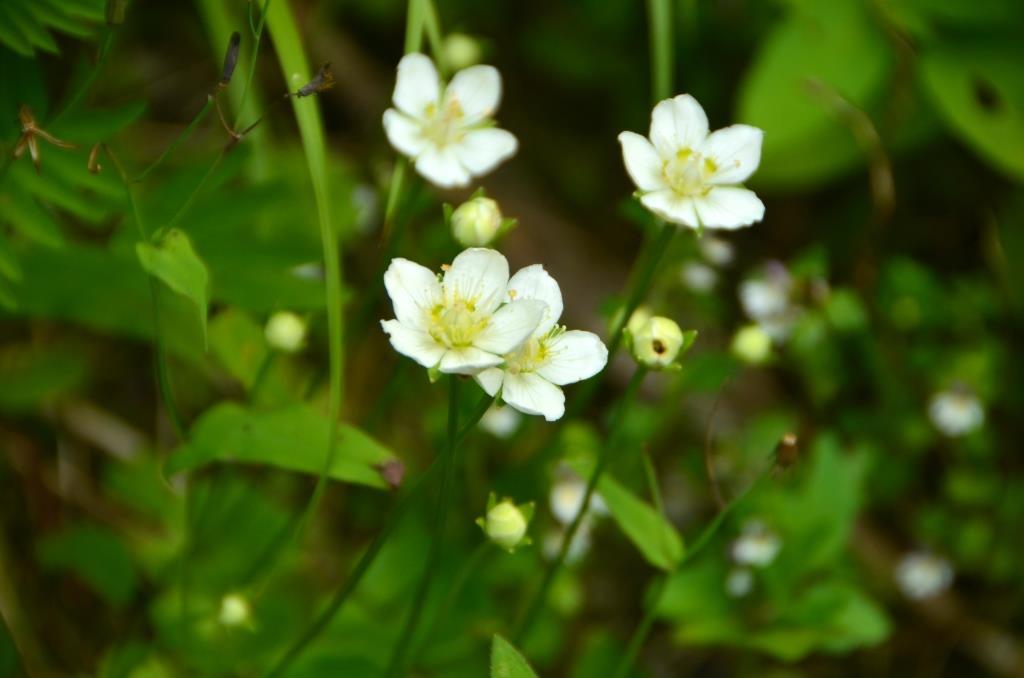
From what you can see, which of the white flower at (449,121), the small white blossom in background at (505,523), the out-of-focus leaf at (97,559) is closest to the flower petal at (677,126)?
the white flower at (449,121)

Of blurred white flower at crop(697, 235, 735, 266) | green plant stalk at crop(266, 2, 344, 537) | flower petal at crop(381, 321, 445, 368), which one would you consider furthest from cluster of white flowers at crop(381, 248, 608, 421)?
blurred white flower at crop(697, 235, 735, 266)

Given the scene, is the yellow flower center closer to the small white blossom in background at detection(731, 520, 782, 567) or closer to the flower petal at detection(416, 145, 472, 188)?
the flower petal at detection(416, 145, 472, 188)

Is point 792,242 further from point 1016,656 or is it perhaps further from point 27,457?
point 27,457

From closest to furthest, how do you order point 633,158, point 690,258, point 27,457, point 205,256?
1. point 633,158
2. point 205,256
3. point 27,457
4. point 690,258

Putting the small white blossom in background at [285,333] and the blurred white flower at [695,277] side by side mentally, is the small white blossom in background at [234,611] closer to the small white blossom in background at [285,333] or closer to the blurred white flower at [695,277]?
the small white blossom in background at [285,333]

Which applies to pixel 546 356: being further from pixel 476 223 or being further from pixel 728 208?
pixel 728 208

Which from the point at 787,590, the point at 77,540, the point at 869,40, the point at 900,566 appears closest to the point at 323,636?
the point at 77,540
